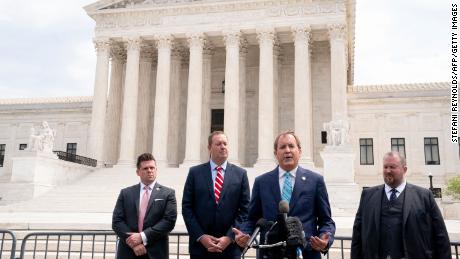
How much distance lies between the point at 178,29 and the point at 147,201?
32.6 metres

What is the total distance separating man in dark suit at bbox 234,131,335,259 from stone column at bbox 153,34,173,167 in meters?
31.2

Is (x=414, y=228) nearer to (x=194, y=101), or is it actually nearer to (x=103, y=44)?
(x=194, y=101)

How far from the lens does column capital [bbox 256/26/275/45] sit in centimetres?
3625

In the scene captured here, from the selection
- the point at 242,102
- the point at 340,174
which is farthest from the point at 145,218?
the point at 242,102

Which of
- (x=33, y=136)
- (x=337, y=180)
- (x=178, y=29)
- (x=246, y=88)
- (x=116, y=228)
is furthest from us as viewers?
(x=246, y=88)

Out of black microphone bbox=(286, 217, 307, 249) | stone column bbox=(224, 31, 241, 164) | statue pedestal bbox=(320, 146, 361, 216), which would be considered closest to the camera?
black microphone bbox=(286, 217, 307, 249)

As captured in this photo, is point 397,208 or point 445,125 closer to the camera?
point 397,208

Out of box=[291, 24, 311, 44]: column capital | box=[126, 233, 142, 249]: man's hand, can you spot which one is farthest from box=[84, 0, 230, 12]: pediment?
box=[126, 233, 142, 249]: man's hand

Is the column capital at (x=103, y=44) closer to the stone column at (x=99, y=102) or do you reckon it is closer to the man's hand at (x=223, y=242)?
the stone column at (x=99, y=102)

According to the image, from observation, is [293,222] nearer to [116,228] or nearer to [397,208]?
[397,208]

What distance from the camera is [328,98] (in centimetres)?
4056

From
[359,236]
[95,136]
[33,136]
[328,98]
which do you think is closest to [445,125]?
[328,98]

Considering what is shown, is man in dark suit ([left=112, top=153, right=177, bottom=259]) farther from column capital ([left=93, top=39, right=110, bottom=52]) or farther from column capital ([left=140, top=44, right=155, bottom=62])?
column capital ([left=140, top=44, right=155, bottom=62])

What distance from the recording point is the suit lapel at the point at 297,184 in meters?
5.55
